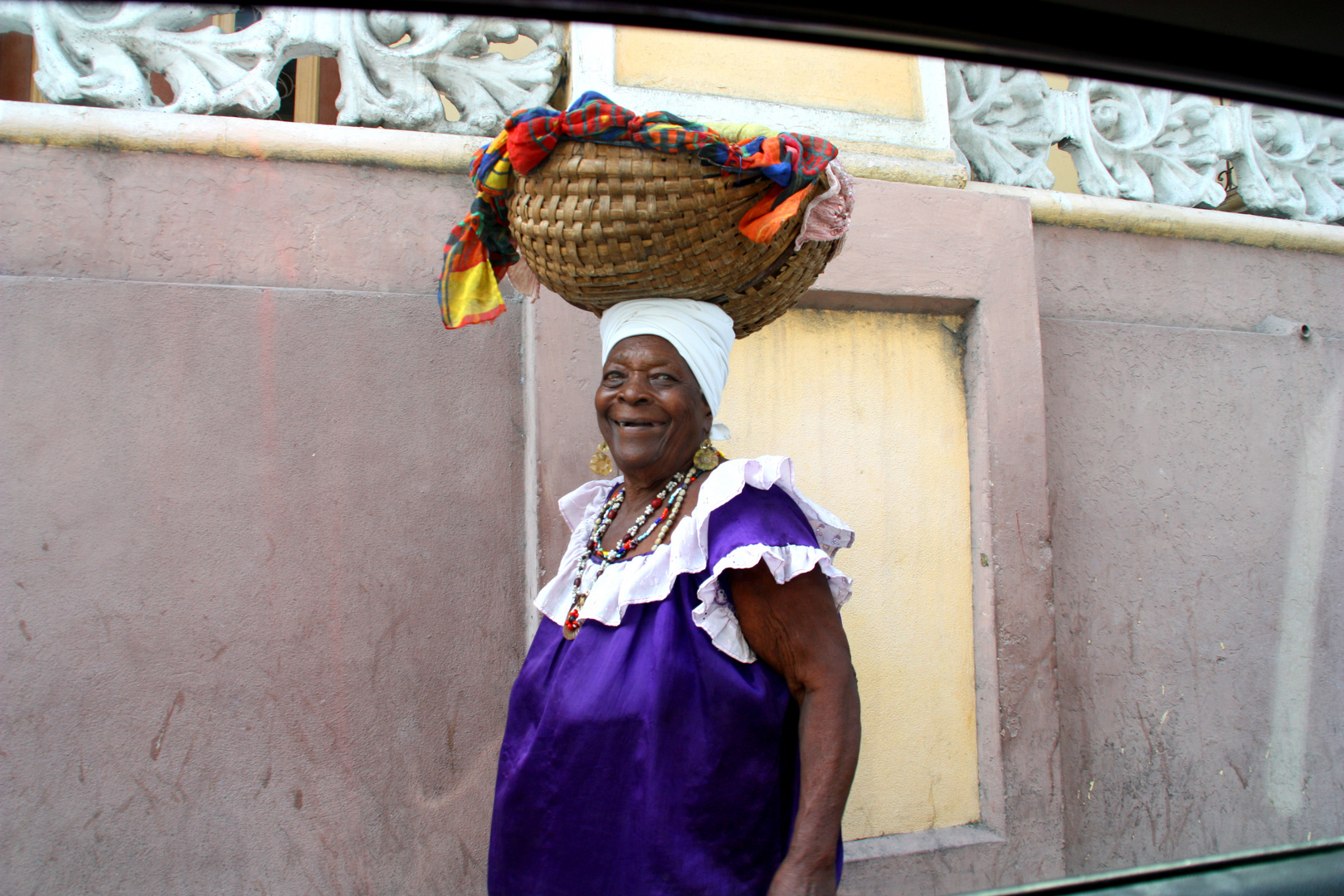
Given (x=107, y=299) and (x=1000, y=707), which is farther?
(x=1000, y=707)

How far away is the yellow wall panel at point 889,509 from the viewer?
2.74m

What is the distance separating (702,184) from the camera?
5.17 feet

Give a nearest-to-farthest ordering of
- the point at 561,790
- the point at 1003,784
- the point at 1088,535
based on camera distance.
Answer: the point at 561,790, the point at 1003,784, the point at 1088,535

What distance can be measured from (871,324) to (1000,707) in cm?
145

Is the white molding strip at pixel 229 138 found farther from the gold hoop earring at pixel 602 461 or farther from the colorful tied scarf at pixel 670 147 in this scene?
the gold hoop earring at pixel 602 461

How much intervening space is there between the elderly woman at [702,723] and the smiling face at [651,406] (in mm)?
75

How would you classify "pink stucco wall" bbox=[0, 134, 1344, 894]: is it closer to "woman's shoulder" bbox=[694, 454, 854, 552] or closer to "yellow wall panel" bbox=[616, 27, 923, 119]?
"yellow wall panel" bbox=[616, 27, 923, 119]

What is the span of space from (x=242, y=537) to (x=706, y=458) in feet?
5.09

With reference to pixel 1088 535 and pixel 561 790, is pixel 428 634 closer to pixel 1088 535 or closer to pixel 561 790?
pixel 561 790

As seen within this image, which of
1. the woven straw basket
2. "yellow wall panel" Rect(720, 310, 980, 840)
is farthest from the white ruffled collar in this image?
"yellow wall panel" Rect(720, 310, 980, 840)

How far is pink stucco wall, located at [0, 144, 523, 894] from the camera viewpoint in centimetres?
233

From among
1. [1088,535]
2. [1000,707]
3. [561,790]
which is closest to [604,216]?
[561,790]

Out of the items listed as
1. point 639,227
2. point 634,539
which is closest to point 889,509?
point 634,539

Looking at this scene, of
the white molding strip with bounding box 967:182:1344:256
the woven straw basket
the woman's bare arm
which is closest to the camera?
the woman's bare arm
